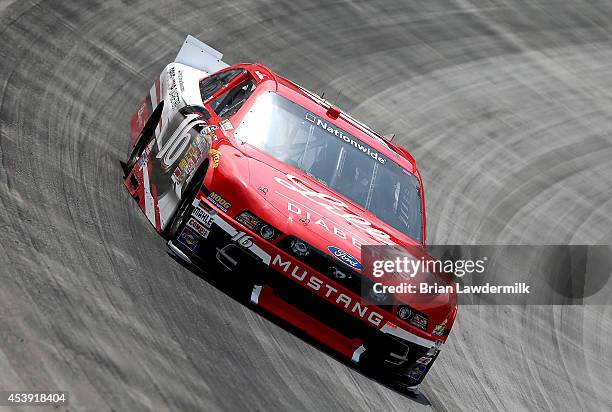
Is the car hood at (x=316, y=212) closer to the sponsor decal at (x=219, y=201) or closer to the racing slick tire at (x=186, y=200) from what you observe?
the sponsor decal at (x=219, y=201)

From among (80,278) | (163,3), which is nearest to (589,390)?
(80,278)

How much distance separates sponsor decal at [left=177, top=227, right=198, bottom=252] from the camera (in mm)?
7664

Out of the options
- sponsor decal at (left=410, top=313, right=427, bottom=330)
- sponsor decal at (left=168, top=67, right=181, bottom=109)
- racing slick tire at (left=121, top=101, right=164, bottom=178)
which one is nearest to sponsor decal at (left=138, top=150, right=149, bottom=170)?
racing slick tire at (left=121, top=101, right=164, bottom=178)

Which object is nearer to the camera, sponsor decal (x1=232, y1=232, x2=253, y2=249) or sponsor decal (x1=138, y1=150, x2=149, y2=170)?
sponsor decal (x1=232, y1=232, x2=253, y2=249)

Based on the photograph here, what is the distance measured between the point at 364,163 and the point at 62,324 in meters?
3.36

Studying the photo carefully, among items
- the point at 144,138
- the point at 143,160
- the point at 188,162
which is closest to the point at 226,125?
the point at 188,162

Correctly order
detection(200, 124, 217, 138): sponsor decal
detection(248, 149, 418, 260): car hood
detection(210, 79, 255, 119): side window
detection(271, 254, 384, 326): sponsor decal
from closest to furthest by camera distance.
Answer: detection(271, 254, 384, 326): sponsor decal → detection(248, 149, 418, 260): car hood → detection(200, 124, 217, 138): sponsor decal → detection(210, 79, 255, 119): side window

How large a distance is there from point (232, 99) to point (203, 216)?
1.81m

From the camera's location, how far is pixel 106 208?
8461 mm

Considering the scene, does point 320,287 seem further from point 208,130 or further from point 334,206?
point 208,130

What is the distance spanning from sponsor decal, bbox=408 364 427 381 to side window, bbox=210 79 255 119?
265 centimetres

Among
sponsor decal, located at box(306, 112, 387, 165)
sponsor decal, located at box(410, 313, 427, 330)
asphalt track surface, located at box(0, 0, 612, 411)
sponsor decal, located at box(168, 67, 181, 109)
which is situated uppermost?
sponsor decal, located at box(306, 112, 387, 165)

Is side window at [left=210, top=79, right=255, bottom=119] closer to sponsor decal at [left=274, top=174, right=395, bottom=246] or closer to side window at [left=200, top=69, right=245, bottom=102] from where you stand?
side window at [left=200, top=69, right=245, bottom=102]

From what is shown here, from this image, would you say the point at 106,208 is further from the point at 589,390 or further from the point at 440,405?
the point at 589,390
